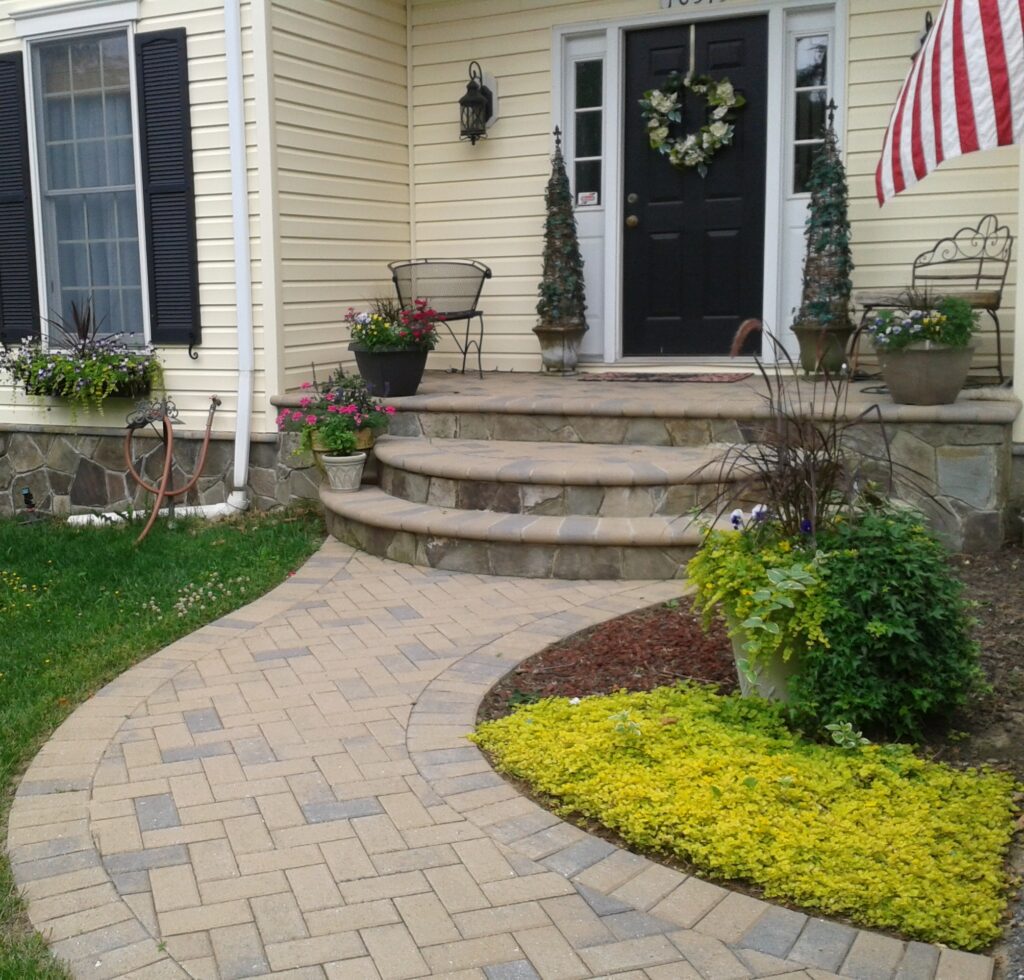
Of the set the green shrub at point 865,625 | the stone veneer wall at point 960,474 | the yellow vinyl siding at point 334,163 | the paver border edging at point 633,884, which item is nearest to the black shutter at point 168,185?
the yellow vinyl siding at point 334,163

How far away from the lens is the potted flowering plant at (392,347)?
20.4 feet

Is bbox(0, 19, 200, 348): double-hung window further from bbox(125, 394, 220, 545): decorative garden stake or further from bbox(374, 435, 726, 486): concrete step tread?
bbox(374, 435, 726, 486): concrete step tread

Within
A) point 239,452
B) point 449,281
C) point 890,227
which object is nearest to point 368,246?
point 449,281

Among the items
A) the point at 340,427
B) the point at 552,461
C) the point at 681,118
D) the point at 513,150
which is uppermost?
the point at 681,118

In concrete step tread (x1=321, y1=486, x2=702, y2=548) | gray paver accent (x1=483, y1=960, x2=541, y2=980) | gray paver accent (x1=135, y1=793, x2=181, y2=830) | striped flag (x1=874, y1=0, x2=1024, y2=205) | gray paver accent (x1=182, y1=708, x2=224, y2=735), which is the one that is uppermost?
striped flag (x1=874, y1=0, x2=1024, y2=205)

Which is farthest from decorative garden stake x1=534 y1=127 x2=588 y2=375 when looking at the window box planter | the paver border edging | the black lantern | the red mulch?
the paver border edging

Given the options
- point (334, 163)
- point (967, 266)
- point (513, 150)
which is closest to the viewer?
point (967, 266)

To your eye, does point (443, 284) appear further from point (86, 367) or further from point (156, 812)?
point (156, 812)

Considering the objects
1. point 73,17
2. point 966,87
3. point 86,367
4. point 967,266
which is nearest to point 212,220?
point 86,367

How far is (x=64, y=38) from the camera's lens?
22.9ft

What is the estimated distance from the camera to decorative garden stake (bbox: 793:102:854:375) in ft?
21.0

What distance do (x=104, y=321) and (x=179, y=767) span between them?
186 inches

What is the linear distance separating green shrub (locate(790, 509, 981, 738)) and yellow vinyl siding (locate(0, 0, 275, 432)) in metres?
4.19

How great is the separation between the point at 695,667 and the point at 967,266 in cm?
371
